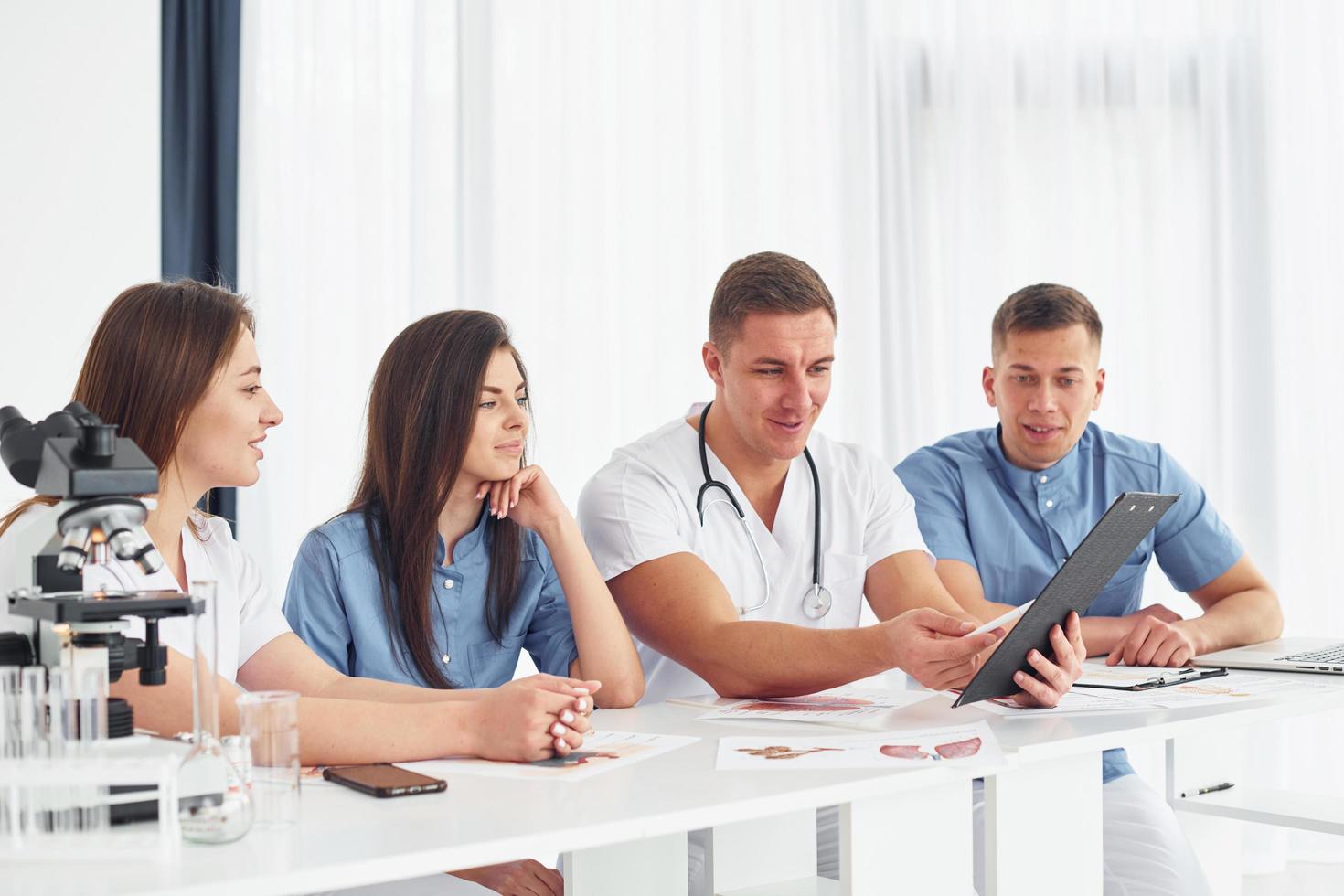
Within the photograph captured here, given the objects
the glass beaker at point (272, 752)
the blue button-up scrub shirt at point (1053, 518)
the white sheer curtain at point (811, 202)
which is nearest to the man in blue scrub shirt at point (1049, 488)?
the blue button-up scrub shirt at point (1053, 518)

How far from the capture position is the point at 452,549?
7.03 ft

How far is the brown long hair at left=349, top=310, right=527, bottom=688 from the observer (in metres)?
2.05

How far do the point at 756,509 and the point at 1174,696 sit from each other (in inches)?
31.7

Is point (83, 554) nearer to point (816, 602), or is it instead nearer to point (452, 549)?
point (452, 549)

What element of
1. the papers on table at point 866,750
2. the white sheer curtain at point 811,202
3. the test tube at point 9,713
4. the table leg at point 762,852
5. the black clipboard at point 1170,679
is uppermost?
the white sheer curtain at point 811,202

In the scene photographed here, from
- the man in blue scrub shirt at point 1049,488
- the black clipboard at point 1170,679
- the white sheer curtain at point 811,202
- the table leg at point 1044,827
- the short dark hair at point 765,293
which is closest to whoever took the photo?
the table leg at point 1044,827

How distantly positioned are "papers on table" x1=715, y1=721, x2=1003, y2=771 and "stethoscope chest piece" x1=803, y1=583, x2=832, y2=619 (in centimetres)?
67

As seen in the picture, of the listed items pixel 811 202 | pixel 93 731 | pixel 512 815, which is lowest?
pixel 512 815

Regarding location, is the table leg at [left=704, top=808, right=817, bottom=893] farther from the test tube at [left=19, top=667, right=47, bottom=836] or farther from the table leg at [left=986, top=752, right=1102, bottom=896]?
the test tube at [left=19, top=667, right=47, bottom=836]

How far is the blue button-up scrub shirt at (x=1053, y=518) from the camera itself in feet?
9.00

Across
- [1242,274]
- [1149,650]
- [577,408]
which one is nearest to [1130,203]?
[1242,274]

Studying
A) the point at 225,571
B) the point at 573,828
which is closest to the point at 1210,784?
the point at 573,828

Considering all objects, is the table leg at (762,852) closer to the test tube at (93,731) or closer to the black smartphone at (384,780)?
the black smartphone at (384,780)

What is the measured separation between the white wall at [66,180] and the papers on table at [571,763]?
2.36 m
